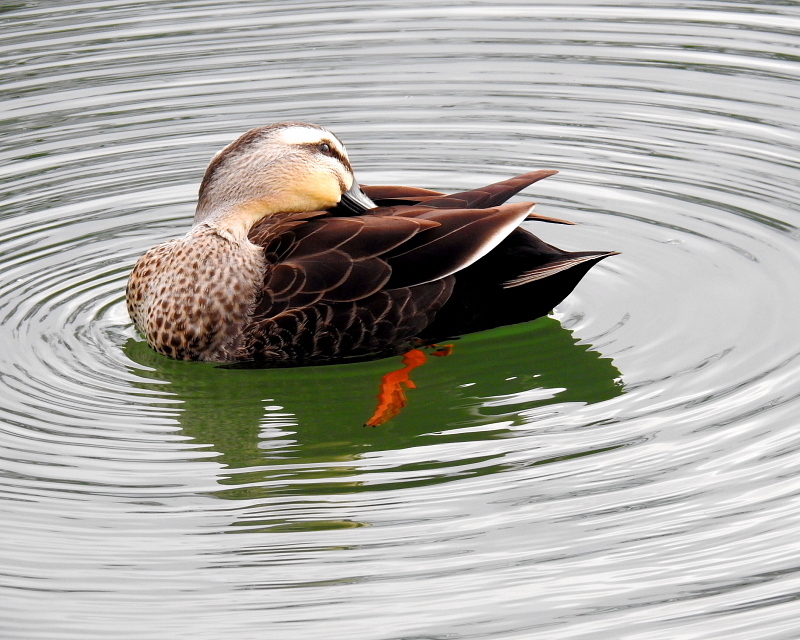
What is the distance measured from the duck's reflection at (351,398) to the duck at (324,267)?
0.10 m

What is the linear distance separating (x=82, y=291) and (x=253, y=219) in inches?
48.8

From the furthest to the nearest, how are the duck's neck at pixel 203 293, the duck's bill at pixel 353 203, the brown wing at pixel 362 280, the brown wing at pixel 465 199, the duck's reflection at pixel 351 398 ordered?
the duck's bill at pixel 353 203, the brown wing at pixel 465 199, the duck's neck at pixel 203 293, the brown wing at pixel 362 280, the duck's reflection at pixel 351 398

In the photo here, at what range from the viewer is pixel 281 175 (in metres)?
6.49

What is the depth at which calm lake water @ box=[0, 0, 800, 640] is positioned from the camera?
14.5 ft

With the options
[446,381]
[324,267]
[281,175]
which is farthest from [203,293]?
[446,381]

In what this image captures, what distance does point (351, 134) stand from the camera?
9.14 metres

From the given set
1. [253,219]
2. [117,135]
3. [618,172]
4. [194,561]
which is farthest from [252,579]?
[117,135]

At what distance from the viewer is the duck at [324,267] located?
607 centimetres

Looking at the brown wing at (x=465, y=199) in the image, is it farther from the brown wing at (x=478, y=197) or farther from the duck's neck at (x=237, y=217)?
the duck's neck at (x=237, y=217)

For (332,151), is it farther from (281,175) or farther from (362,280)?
(362,280)

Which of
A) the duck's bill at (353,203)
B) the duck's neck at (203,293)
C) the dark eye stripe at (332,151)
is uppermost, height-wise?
the dark eye stripe at (332,151)

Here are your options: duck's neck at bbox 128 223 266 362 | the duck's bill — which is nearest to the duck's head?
the duck's bill

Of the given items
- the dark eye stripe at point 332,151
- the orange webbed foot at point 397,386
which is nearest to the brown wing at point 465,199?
the dark eye stripe at point 332,151

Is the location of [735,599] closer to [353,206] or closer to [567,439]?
[567,439]
